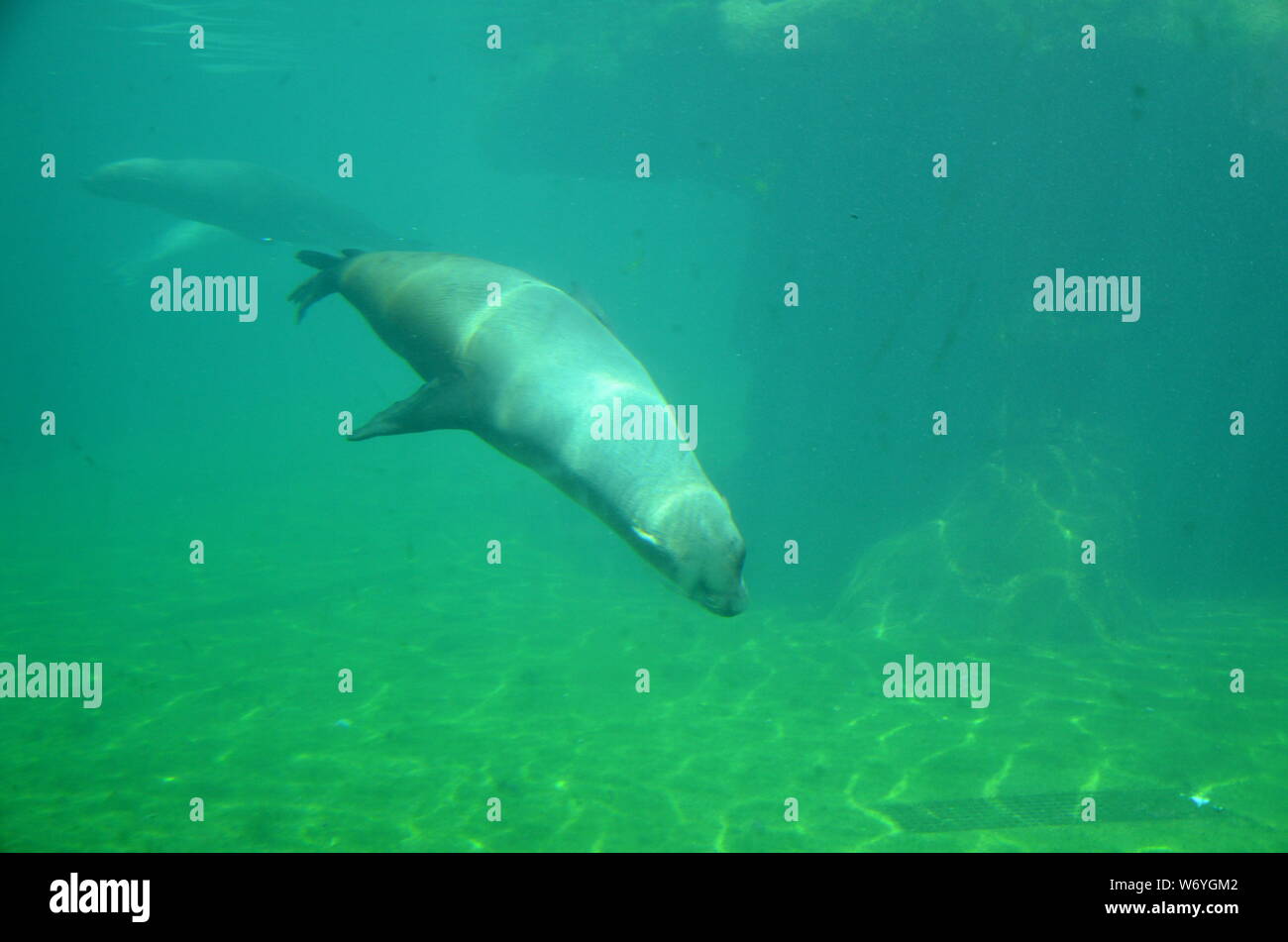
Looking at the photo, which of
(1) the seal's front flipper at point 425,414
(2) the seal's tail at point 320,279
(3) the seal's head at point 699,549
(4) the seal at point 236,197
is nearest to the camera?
(3) the seal's head at point 699,549

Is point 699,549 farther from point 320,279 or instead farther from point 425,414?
point 320,279

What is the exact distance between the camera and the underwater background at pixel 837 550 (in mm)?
5617

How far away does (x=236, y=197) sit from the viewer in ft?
45.8

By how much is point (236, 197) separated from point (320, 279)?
34.3ft

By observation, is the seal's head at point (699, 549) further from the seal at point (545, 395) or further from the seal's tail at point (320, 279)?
the seal's tail at point (320, 279)

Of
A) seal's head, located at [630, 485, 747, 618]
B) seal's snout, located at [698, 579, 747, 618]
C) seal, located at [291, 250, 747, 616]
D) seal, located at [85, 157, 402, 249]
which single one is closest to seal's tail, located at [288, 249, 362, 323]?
seal, located at [291, 250, 747, 616]

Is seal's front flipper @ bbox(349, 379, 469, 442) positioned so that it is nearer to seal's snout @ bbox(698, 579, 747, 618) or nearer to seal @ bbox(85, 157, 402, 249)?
seal's snout @ bbox(698, 579, 747, 618)

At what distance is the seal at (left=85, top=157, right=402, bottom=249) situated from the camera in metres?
13.8

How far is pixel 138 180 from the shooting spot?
1402 centimetres

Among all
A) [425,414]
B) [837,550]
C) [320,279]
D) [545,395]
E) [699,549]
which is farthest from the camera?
[837,550]

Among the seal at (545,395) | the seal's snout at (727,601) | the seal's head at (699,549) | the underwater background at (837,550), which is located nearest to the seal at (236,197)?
the underwater background at (837,550)

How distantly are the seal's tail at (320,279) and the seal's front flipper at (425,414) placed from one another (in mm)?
1850

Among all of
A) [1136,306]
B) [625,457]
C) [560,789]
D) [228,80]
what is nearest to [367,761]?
[560,789]

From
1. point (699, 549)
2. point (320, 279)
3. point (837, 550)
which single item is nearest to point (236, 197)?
point (320, 279)
